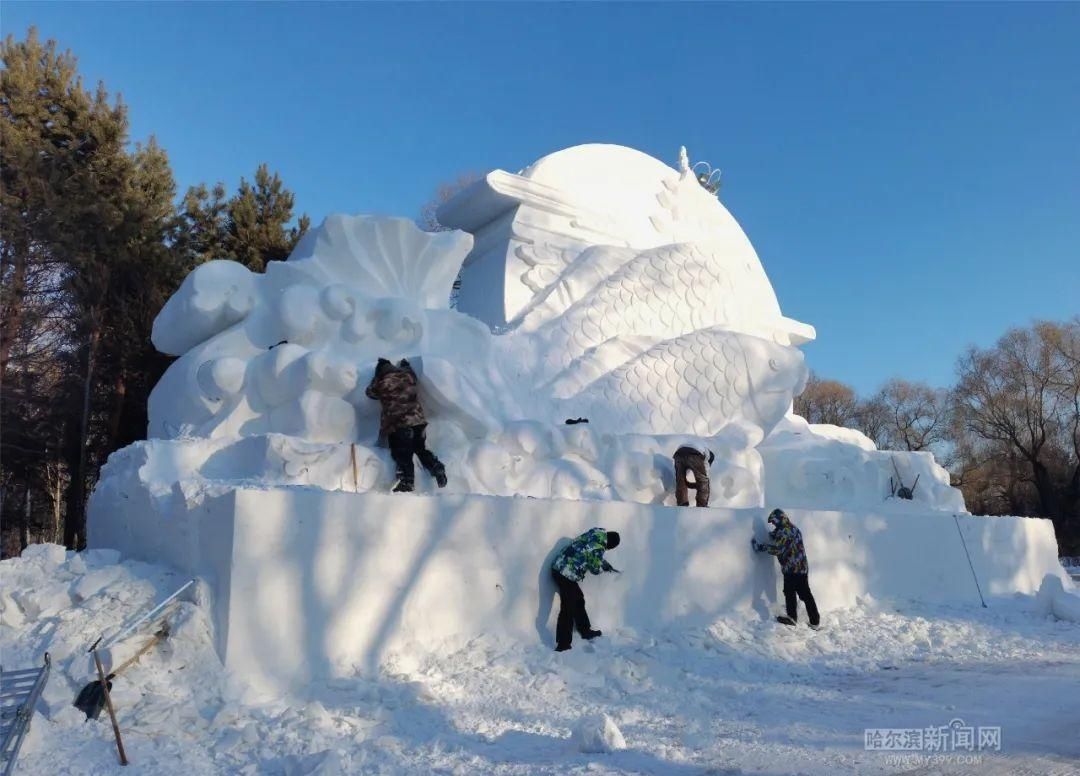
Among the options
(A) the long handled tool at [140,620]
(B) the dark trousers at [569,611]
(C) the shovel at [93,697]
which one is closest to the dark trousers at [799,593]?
(B) the dark trousers at [569,611]

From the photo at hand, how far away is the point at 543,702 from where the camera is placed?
391cm

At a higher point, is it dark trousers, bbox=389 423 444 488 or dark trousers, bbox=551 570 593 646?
dark trousers, bbox=389 423 444 488

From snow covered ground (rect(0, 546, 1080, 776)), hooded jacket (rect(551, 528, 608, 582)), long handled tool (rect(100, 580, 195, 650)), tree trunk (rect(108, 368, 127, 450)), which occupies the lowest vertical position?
snow covered ground (rect(0, 546, 1080, 776))

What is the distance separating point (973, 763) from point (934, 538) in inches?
175

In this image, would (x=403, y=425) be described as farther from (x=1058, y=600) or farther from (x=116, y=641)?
(x=1058, y=600)

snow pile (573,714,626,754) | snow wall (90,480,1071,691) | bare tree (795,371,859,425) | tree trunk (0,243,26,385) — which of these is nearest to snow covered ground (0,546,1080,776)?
snow pile (573,714,626,754)

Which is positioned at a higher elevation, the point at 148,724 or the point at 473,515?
the point at 473,515

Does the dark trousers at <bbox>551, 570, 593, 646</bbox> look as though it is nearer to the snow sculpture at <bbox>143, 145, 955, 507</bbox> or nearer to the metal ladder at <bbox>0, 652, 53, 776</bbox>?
the snow sculpture at <bbox>143, 145, 955, 507</bbox>

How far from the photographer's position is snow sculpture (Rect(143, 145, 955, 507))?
582cm

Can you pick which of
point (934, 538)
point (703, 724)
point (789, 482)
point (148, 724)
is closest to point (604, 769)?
point (703, 724)

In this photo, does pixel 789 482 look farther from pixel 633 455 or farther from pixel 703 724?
pixel 703 724

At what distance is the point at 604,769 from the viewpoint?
295cm

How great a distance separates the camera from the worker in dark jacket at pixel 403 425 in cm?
539

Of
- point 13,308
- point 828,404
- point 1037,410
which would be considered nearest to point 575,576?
point 13,308
